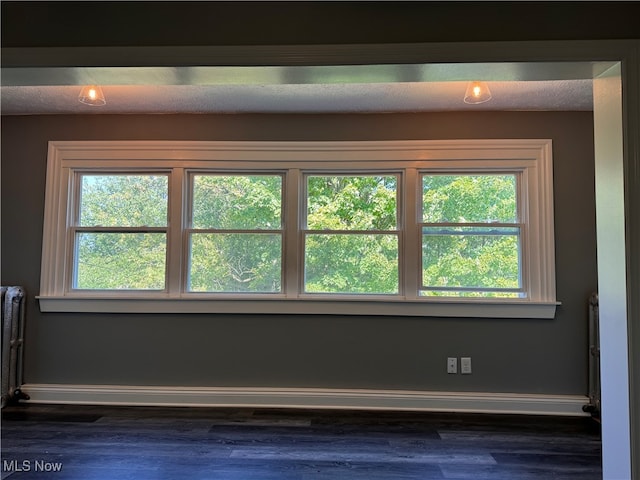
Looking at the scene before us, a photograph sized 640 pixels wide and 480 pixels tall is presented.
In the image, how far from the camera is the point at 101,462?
2.07 meters

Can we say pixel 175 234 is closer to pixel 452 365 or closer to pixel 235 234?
pixel 235 234

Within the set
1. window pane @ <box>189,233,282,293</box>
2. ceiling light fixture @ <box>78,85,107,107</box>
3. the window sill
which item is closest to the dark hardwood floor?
the window sill

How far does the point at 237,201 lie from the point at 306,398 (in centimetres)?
153

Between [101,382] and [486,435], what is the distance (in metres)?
2.68

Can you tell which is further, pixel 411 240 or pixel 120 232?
pixel 120 232

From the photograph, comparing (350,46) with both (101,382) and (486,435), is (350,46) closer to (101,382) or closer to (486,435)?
(486,435)

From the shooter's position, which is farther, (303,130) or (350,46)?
(303,130)

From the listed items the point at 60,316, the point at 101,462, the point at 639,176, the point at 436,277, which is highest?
the point at 639,176

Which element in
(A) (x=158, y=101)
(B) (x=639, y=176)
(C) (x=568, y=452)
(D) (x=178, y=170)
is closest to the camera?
(B) (x=639, y=176)

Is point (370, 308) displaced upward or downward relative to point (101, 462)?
upward

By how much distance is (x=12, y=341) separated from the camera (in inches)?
110

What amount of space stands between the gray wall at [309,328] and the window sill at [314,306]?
61 mm

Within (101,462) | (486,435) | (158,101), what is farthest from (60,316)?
(486,435)

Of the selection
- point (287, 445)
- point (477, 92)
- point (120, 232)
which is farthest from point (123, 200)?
point (477, 92)
